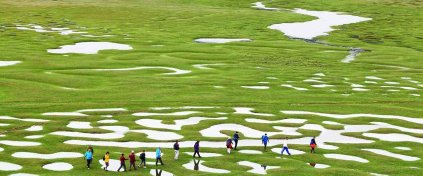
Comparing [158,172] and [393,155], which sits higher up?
[158,172]

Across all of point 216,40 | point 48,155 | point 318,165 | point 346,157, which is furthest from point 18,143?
point 216,40

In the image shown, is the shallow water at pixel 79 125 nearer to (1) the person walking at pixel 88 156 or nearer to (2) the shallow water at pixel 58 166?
(2) the shallow water at pixel 58 166

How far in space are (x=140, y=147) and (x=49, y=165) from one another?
30.3ft

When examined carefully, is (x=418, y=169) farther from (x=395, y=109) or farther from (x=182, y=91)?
(x=182, y=91)

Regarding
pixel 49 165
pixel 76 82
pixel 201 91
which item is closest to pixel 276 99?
pixel 201 91

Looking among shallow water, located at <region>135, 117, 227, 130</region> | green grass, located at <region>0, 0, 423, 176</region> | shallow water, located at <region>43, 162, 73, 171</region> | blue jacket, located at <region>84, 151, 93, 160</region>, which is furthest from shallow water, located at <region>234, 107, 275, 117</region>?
blue jacket, located at <region>84, 151, 93, 160</region>

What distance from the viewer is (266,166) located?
53.3 meters

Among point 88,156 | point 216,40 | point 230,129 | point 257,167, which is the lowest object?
point 230,129

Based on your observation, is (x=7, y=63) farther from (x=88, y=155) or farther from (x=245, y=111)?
(x=88, y=155)

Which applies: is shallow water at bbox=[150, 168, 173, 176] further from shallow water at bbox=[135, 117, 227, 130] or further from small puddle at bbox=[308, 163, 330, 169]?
shallow water at bbox=[135, 117, 227, 130]

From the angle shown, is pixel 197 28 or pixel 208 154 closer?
pixel 208 154

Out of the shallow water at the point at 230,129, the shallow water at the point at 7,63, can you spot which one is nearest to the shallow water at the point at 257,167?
the shallow water at the point at 230,129

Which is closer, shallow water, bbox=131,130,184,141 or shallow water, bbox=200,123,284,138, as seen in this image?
shallow water, bbox=131,130,184,141

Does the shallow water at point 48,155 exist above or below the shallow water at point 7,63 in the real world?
below
